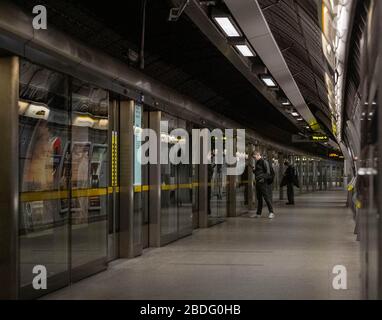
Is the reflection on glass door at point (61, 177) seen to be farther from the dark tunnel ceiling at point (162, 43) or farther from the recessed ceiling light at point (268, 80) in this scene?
the recessed ceiling light at point (268, 80)

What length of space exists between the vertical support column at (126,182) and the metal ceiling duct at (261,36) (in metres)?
2.04

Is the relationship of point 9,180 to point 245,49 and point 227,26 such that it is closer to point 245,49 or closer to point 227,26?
point 227,26

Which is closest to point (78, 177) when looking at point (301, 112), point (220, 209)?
point (220, 209)

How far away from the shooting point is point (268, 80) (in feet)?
45.0

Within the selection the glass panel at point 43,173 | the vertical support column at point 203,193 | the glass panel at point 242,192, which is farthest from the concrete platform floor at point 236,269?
the glass panel at point 242,192

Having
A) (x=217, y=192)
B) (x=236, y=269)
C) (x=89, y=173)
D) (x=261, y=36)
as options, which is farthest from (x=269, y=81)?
(x=89, y=173)

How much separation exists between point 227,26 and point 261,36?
2.29 feet

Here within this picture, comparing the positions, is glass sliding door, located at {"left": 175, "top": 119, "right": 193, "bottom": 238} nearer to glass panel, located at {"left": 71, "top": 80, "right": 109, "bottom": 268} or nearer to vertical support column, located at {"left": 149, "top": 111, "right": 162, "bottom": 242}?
vertical support column, located at {"left": 149, "top": 111, "right": 162, "bottom": 242}

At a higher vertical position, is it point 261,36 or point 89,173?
point 261,36

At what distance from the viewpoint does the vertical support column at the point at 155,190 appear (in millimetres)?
11070
